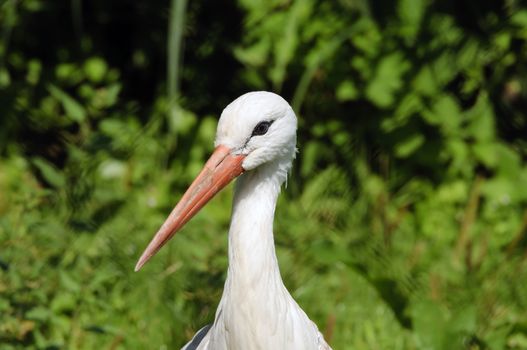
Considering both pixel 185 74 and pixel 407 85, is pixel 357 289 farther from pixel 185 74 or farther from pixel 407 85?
pixel 185 74

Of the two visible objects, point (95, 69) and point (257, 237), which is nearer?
point (257, 237)

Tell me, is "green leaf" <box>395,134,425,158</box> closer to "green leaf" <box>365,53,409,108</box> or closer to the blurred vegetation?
the blurred vegetation

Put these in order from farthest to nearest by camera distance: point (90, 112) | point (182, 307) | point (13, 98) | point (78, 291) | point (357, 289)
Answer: point (13, 98) → point (90, 112) → point (357, 289) → point (182, 307) → point (78, 291)

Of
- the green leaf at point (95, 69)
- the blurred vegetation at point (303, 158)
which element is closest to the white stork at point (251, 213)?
the blurred vegetation at point (303, 158)

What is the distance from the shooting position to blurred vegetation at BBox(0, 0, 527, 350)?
12.0 ft

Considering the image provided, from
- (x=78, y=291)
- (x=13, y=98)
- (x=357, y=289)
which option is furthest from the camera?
(x=13, y=98)

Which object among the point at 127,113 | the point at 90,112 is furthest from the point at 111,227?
the point at 127,113

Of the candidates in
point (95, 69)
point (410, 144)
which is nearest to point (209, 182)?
point (410, 144)

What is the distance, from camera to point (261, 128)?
8.48 ft

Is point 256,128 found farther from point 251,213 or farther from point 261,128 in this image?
point 251,213

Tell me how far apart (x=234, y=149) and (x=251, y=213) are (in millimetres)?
179

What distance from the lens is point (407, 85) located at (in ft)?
14.7

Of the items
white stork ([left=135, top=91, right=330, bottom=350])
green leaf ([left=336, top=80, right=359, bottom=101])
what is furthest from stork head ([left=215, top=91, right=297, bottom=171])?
green leaf ([left=336, top=80, right=359, bottom=101])

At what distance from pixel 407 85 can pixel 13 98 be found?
6.20ft
